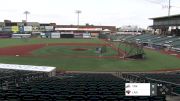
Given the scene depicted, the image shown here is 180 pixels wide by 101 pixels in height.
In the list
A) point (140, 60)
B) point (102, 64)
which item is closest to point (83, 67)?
point (102, 64)

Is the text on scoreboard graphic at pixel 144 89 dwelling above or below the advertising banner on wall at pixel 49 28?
below

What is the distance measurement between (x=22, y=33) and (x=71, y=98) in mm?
121016

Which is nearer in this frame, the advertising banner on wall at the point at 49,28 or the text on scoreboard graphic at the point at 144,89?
the text on scoreboard graphic at the point at 144,89

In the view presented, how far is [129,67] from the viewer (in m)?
39.8
